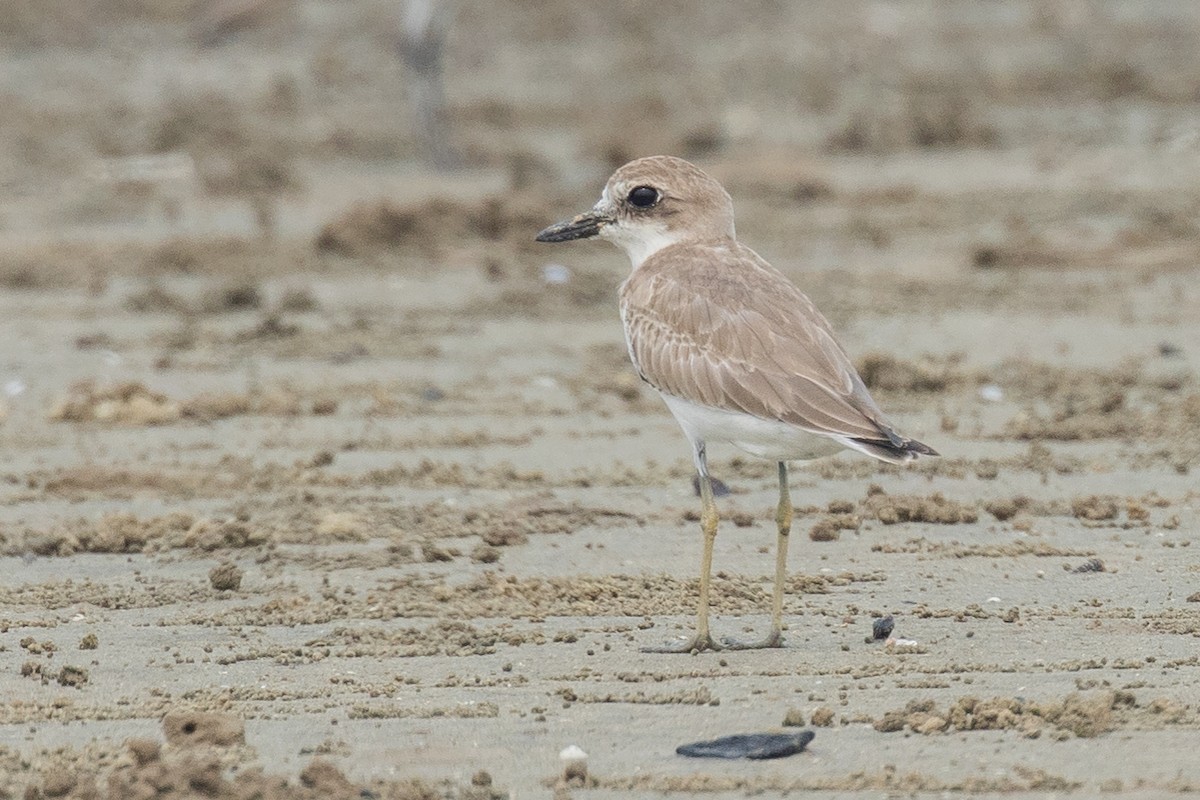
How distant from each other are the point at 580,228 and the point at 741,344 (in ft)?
2.78

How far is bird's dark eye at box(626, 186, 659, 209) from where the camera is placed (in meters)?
5.61

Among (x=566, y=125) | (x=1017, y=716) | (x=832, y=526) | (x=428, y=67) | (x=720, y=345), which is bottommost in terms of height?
(x=1017, y=716)

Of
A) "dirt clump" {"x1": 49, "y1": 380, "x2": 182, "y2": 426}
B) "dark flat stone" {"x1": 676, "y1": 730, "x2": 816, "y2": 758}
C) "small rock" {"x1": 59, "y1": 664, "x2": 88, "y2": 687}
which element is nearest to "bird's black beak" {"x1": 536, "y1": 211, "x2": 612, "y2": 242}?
"small rock" {"x1": 59, "y1": 664, "x2": 88, "y2": 687}

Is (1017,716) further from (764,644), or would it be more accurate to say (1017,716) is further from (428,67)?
(428,67)

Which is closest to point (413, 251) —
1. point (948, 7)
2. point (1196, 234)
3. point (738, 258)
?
point (1196, 234)

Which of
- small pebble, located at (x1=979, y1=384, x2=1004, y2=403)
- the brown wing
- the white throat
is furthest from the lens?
small pebble, located at (x1=979, y1=384, x2=1004, y2=403)

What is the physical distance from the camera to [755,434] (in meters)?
4.96

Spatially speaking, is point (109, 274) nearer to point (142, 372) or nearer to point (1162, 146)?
point (142, 372)

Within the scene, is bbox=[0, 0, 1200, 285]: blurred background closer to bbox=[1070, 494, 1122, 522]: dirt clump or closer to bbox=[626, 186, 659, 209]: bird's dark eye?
bbox=[1070, 494, 1122, 522]: dirt clump

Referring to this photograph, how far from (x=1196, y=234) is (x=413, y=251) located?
13.0 ft

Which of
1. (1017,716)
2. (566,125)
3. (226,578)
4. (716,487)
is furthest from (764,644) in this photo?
(566,125)

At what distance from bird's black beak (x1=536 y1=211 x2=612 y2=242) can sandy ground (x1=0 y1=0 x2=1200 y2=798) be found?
0.86m

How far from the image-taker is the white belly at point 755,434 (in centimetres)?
487

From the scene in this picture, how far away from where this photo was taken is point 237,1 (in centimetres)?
1575
